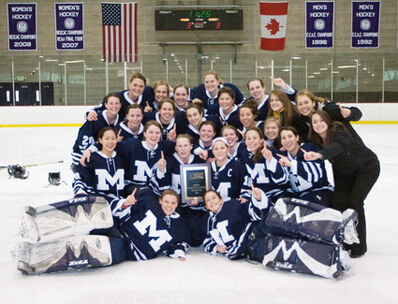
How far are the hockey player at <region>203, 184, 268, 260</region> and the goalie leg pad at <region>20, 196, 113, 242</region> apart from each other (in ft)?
2.19

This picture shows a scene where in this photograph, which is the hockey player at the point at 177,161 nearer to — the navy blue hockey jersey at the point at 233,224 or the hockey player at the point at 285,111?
the navy blue hockey jersey at the point at 233,224

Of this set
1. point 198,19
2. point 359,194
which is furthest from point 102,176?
point 198,19

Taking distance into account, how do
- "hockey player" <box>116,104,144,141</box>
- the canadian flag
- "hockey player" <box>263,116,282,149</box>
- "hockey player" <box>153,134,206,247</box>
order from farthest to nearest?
the canadian flag < "hockey player" <box>116,104,144,141</box> < "hockey player" <box>263,116,282,149</box> < "hockey player" <box>153,134,206,247</box>

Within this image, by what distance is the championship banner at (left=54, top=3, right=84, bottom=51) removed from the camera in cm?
1504

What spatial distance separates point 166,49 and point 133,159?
13.1 m

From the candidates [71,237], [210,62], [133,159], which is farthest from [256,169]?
[210,62]

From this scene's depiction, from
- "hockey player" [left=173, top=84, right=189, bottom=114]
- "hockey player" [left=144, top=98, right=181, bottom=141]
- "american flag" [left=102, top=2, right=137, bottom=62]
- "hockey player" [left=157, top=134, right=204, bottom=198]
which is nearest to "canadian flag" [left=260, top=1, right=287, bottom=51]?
"american flag" [left=102, top=2, right=137, bottom=62]

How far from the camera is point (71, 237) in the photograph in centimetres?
286

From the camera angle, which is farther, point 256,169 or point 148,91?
point 148,91

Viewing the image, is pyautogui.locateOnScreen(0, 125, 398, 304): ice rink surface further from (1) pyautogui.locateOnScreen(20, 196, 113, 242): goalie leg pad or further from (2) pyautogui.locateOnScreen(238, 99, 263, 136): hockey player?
(2) pyautogui.locateOnScreen(238, 99, 263, 136): hockey player

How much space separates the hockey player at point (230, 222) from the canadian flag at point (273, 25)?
12.3 m

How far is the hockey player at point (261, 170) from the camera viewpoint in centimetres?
318

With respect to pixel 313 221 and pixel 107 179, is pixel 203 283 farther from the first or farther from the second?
pixel 107 179

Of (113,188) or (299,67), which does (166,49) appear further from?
(113,188)
